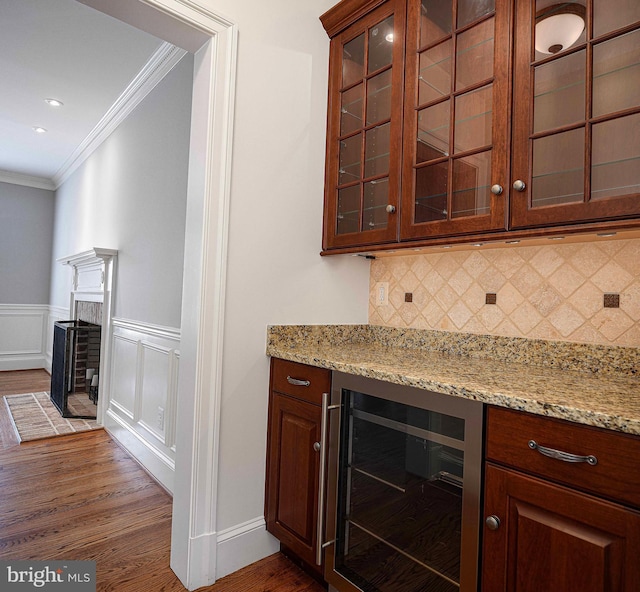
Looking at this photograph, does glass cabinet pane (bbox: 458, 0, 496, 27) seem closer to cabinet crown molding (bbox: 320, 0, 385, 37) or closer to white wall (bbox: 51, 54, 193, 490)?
cabinet crown molding (bbox: 320, 0, 385, 37)

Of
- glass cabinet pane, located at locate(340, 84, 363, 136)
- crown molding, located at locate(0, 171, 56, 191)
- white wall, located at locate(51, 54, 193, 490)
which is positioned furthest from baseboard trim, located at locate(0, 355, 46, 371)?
glass cabinet pane, located at locate(340, 84, 363, 136)

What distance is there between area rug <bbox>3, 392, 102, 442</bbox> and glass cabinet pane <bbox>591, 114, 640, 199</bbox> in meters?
3.80

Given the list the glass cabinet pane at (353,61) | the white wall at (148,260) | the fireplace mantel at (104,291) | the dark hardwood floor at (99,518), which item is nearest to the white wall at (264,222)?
the glass cabinet pane at (353,61)

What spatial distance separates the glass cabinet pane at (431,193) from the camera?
156 cm

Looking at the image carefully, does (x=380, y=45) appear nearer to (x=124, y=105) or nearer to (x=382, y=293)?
(x=382, y=293)

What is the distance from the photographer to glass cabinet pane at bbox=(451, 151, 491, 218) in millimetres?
1435

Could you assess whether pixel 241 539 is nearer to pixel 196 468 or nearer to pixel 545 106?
pixel 196 468

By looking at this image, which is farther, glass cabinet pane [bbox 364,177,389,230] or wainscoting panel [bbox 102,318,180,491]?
wainscoting panel [bbox 102,318,180,491]

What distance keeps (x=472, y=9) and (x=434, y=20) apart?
160mm

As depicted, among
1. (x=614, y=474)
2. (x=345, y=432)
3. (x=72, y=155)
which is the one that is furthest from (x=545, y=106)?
(x=72, y=155)

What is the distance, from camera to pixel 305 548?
1589 mm

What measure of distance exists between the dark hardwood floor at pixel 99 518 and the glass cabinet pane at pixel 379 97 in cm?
194

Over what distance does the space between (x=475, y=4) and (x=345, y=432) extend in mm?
1605

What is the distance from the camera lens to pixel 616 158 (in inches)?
46.0
